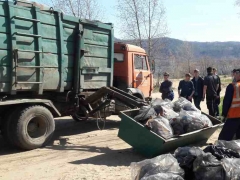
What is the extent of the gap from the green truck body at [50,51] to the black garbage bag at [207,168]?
3633 mm

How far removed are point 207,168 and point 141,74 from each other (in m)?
5.70

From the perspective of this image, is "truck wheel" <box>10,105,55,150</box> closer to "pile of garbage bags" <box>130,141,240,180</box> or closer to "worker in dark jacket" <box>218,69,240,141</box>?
"pile of garbage bags" <box>130,141,240,180</box>

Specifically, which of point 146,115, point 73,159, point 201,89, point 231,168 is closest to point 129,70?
point 201,89

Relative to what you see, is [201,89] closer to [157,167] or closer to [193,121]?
[193,121]

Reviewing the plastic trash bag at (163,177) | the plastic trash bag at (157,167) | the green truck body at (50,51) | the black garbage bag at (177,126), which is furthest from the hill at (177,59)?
the plastic trash bag at (163,177)

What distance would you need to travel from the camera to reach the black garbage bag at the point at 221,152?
4129 millimetres

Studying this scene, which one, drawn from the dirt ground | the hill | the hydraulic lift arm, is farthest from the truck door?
the hill

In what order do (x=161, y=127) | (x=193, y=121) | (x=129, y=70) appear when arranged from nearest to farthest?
(x=161, y=127)
(x=193, y=121)
(x=129, y=70)

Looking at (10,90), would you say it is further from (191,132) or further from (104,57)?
(191,132)

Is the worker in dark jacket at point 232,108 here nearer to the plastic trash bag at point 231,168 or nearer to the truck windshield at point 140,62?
the plastic trash bag at point 231,168

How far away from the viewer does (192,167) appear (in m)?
3.97

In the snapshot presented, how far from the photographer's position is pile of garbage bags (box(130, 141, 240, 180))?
3.63 m

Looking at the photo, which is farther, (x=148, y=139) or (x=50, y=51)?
(x=50, y=51)

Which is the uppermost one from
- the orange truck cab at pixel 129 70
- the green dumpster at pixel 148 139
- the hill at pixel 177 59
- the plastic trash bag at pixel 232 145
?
the hill at pixel 177 59
